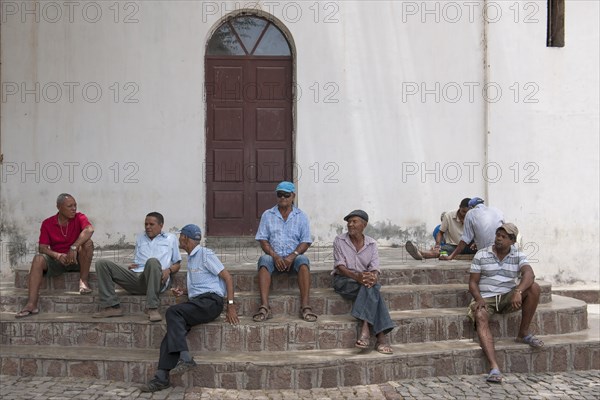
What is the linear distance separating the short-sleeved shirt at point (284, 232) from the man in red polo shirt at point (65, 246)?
69.4 inches

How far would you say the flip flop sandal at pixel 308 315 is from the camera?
691cm

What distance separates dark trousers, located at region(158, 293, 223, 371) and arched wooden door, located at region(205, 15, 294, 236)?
3.91 m

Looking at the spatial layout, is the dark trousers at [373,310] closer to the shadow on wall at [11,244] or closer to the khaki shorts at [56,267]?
the khaki shorts at [56,267]

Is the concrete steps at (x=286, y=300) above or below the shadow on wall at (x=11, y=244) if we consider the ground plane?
below

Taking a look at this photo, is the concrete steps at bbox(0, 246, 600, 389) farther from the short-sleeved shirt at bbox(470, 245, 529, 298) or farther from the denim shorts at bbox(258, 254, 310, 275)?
the short-sleeved shirt at bbox(470, 245, 529, 298)

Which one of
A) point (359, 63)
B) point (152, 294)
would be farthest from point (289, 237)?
point (359, 63)

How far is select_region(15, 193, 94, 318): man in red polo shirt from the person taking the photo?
24.3 feet

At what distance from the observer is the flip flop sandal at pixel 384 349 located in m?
6.64

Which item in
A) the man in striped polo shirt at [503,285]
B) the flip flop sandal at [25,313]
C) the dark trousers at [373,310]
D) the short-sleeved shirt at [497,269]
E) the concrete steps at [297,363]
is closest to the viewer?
the concrete steps at [297,363]

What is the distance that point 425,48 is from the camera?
10.5 meters

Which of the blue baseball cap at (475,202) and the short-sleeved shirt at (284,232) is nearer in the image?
the short-sleeved shirt at (284,232)

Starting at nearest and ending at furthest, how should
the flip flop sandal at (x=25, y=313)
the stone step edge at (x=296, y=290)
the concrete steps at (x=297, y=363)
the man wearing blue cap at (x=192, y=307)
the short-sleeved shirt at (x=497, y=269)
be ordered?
the man wearing blue cap at (x=192, y=307) < the concrete steps at (x=297, y=363) < the short-sleeved shirt at (x=497, y=269) < the flip flop sandal at (x=25, y=313) < the stone step edge at (x=296, y=290)

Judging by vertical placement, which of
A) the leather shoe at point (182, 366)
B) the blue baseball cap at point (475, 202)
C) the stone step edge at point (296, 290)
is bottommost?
the leather shoe at point (182, 366)

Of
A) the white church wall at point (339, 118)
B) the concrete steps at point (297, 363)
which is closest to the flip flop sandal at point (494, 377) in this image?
the concrete steps at point (297, 363)
